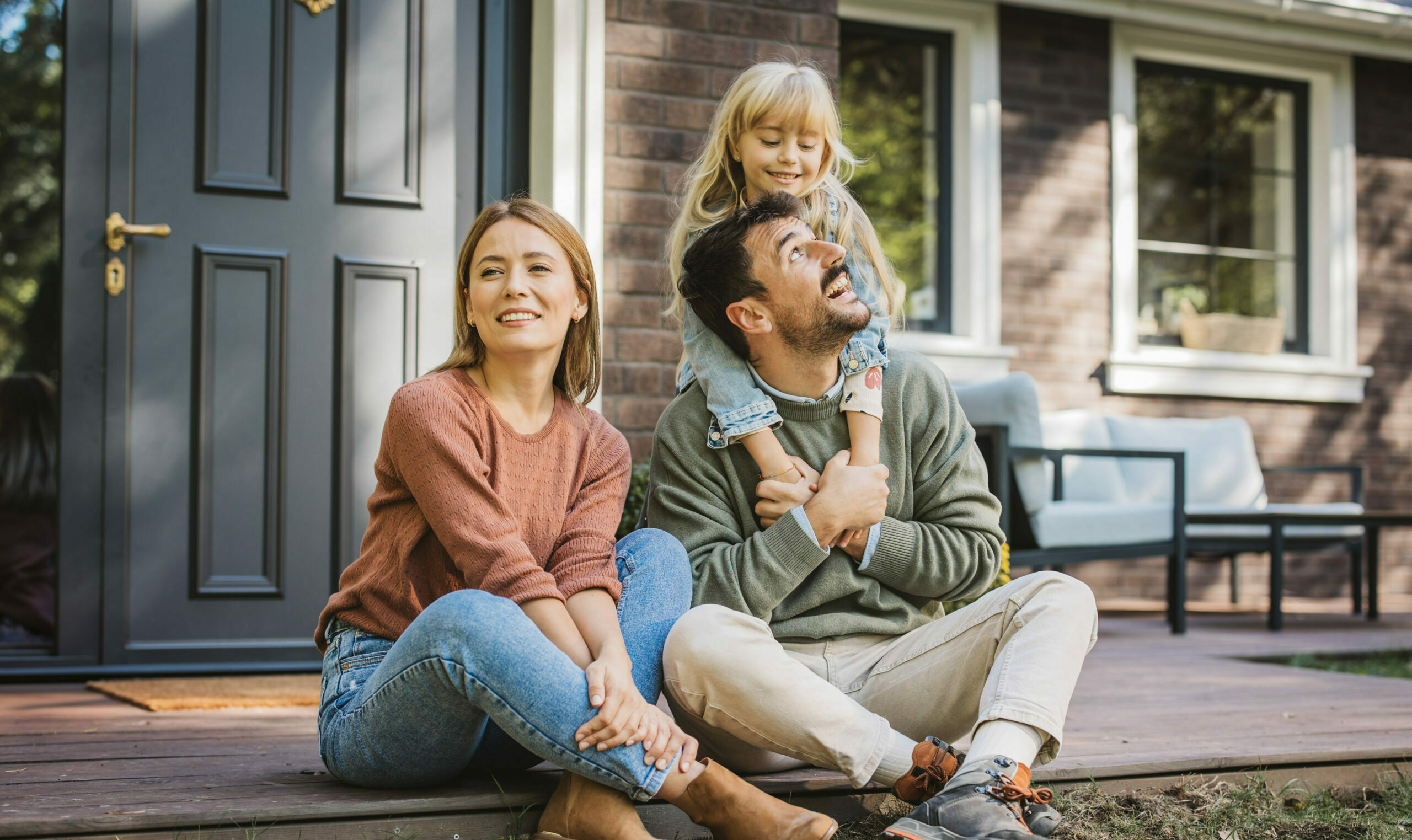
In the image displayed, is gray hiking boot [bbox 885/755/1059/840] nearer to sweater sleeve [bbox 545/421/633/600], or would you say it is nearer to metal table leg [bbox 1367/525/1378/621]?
sweater sleeve [bbox 545/421/633/600]

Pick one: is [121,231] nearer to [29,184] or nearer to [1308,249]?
[1308,249]

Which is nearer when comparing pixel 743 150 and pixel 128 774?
pixel 128 774

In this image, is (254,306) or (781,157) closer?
(781,157)

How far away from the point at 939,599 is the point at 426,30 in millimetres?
2457

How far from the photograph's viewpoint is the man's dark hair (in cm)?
202

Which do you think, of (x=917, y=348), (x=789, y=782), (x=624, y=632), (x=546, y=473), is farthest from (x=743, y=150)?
(x=917, y=348)

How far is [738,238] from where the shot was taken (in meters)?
2.04

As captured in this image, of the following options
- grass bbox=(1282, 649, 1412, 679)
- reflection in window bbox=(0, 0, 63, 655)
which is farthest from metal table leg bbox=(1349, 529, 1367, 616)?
reflection in window bbox=(0, 0, 63, 655)

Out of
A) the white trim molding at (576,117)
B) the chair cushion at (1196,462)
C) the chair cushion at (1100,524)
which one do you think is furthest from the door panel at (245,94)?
the chair cushion at (1196,462)

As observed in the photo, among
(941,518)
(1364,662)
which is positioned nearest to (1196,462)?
(1364,662)

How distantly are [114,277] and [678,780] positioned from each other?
242 centimetres

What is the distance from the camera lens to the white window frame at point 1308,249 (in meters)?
6.56

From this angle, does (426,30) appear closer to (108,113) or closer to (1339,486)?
(108,113)

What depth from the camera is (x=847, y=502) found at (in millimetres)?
1862
